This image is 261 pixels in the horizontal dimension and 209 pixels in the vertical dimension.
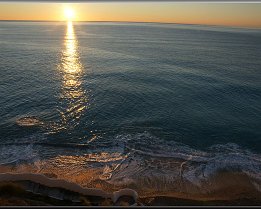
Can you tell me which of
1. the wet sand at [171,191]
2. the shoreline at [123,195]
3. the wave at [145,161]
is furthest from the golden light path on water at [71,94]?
the shoreline at [123,195]

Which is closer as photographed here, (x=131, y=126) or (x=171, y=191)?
(x=171, y=191)

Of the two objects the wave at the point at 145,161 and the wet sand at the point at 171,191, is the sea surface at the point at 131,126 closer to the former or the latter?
the wave at the point at 145,161

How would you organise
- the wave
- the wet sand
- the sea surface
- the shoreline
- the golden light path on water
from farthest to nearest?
the golden light path on water < the sea surface < the wave < the wet sand < the shoreline

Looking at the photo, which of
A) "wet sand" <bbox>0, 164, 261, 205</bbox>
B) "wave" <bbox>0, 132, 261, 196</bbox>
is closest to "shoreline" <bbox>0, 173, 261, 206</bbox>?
"wet sand" <bbox>0, 164, 261, 205</bbox>

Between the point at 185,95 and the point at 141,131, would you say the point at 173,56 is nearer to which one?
the point at 185,95

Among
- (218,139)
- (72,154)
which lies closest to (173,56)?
(218,139)

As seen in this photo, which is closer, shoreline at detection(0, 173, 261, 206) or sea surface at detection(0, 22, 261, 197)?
shoreline at detection(0, 173, 261, 206)

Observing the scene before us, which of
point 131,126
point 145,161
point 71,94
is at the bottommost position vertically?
point 145,161

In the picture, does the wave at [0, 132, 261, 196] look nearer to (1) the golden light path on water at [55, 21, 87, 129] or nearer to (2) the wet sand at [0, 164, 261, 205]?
(2) the wet sand at [0, 164, 261, 205]

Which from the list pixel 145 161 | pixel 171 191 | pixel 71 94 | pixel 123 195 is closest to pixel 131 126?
pixel 145 161

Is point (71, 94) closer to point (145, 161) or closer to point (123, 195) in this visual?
point (145, 161)

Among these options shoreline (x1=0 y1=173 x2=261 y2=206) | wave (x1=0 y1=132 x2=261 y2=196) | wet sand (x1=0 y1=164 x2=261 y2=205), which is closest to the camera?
shoreline (x1=0 y1=173 x2=261 y2=206)

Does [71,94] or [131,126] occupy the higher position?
[71,94]
